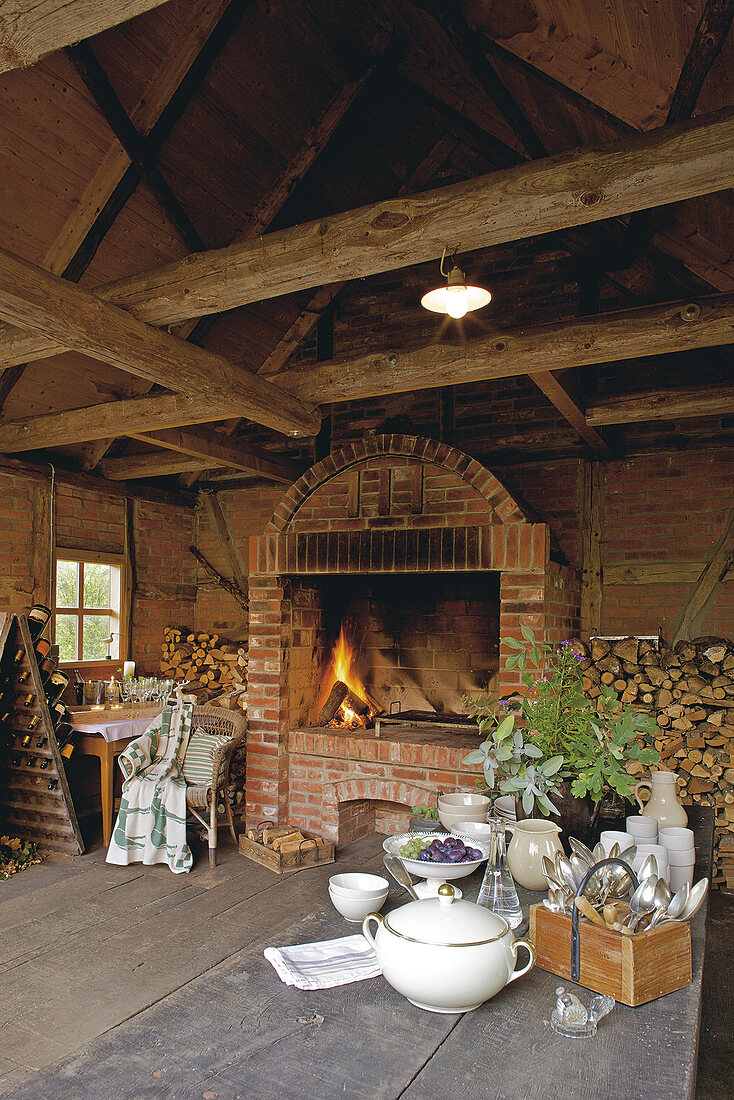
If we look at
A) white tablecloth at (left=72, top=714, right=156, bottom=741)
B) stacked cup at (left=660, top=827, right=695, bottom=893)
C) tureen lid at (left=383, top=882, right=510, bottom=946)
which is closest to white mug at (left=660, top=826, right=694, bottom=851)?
stacked cup at (left=660, top=827, right=695, bottom=893)

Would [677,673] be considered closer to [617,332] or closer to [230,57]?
[617,332]

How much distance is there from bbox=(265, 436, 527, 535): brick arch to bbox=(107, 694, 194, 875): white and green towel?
60.2 inches

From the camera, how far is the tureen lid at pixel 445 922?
1465 millimetres

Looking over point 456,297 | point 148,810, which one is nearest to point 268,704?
point 148,810

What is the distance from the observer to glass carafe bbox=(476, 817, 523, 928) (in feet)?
6.35

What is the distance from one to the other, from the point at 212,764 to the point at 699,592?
307 centimetres

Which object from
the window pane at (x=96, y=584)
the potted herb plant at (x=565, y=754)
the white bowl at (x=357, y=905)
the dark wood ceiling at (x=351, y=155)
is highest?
the dark wood ceiling at (x=351, y=155)

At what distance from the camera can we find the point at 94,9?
152 cm

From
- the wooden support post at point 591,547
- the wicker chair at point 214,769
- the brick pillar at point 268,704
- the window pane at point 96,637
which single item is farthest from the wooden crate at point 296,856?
the window pane at point 96,637

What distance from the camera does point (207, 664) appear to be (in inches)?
236

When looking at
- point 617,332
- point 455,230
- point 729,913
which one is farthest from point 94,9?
point 729,913

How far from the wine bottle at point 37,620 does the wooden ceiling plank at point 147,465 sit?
133 cm

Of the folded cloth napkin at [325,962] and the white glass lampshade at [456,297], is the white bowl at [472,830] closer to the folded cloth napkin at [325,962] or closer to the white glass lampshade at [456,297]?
the folded cloth napkin at [325,962]

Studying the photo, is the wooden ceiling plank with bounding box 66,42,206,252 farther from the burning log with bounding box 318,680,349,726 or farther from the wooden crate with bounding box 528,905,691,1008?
the wooden crate with bounding box 528,905,691,1008
